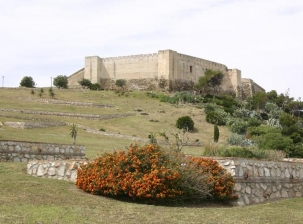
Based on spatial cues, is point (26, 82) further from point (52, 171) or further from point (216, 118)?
point (52, 171)

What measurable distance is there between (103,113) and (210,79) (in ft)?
117

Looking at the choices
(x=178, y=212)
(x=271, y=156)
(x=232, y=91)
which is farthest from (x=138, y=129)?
(x=232, y=91)

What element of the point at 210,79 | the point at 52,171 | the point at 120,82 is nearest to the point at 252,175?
the point at 52,171

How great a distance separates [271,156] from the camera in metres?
15.2

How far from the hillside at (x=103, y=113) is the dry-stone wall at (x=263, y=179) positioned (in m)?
24.2

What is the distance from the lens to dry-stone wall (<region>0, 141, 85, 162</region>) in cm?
1514

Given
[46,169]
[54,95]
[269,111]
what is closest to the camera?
[46,169]

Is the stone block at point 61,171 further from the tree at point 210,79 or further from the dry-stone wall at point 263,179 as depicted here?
the tree at point 210,79

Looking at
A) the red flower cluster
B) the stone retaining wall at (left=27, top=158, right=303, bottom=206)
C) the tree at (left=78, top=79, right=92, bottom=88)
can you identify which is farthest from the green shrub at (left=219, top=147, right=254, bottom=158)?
the tree at (left=78, top=79, right=92, bottom=88)

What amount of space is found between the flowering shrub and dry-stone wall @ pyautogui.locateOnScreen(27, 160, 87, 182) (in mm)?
490

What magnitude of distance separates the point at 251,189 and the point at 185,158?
1795mm

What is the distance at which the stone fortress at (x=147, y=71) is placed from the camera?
3236 inches

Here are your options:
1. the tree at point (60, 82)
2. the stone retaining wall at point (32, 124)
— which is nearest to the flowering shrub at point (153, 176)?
the stone retaining wall at point (32, 124)

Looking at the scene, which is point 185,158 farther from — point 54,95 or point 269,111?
point 269,111
